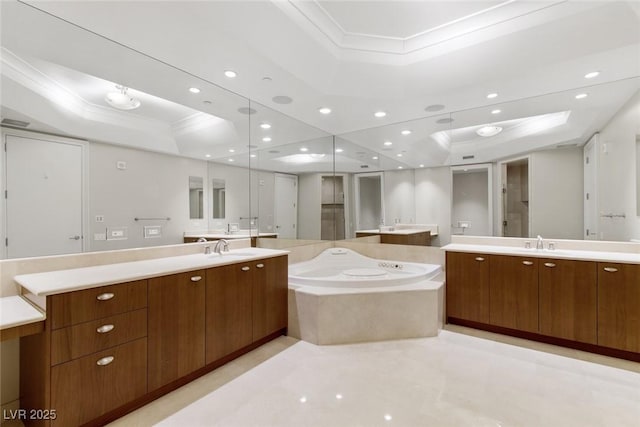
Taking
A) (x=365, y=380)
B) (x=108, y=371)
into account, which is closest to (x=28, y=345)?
(x=108, y=371)

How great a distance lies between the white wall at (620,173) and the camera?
2.53 m

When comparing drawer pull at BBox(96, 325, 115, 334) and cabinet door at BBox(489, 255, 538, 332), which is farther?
cabinet door at BBox(489, 255, 538, 332)

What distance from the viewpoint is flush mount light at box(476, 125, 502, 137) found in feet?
11.2

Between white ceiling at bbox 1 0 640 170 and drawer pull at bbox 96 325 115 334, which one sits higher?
white ceiling at bbox 1 0 640 170

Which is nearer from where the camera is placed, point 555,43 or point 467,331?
point 555,43

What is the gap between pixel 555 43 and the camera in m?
2.12

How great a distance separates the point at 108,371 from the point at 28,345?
47cm

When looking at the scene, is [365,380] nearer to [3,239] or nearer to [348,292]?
[348,292]

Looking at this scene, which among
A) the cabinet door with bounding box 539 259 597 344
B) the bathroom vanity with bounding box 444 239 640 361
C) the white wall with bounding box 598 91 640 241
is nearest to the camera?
the bathroom vanity with bounding box 444 239 640 361

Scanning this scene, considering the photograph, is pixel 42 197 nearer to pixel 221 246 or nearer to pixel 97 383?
pixel 97 383

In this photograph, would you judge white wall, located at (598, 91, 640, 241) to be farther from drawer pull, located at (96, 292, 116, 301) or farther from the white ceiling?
drawer pull, located at (96, 292, 116, 301)

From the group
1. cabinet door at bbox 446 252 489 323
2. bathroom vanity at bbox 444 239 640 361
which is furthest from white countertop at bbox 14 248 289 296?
bathroom vanity at bbox 444 239 640 361

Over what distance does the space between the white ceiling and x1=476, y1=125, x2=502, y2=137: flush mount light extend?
0.18m

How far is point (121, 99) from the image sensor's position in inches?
83.3
